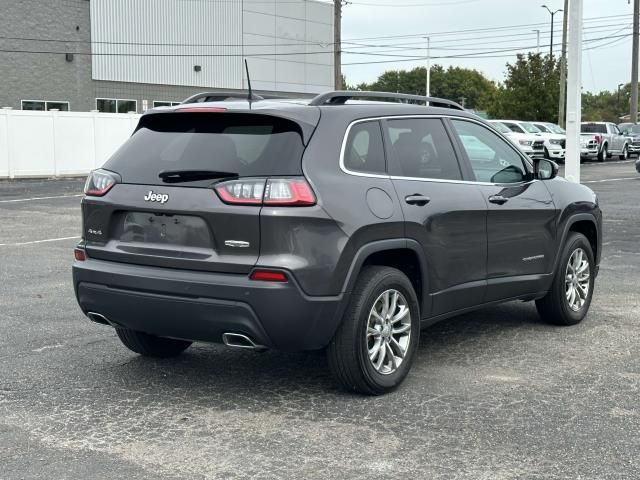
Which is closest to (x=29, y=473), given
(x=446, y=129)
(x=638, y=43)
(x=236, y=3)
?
(x=446, y=129)

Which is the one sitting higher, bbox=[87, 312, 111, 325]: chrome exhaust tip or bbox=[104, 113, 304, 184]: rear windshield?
bbox=[104, 113, 304, 184]: rear windshield

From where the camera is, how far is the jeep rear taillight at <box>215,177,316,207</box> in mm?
5070

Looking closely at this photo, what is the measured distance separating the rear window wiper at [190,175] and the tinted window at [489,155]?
198 centimetres

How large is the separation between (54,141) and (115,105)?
607 inches

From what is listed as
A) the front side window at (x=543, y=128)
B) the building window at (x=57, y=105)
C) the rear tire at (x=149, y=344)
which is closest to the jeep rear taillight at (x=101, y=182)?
the rear tire at (x=149, y=344)

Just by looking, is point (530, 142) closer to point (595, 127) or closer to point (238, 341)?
point (595, 127)

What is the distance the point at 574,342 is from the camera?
7.00 meters

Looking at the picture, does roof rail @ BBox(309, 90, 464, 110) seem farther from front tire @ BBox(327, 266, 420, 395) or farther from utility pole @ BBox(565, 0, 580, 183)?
utility pole @ BBox(565, 0, 580, 183)

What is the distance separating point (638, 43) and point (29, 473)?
2277 inches

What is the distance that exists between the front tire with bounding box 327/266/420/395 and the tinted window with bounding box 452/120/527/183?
4.34 ft

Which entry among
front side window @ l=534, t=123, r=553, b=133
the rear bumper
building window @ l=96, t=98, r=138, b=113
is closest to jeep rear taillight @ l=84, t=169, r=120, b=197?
the rear bumper

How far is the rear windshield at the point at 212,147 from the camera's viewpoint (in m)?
5.22

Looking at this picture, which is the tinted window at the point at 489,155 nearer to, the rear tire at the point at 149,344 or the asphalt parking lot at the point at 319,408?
the asphalt parking lot at the point at 319,408

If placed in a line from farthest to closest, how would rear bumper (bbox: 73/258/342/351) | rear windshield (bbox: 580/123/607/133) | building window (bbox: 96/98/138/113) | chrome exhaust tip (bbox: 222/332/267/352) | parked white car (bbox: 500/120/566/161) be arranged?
building window (bbox: 96/98/138/113) < rear windshield (bbox: 580/123/607/133) < parked white car (bbox: 500/120/566/161) < chrome exhaust tip (bbox: 222/332/267/352) < rear bumper (bbox: 73/258/342/351)
